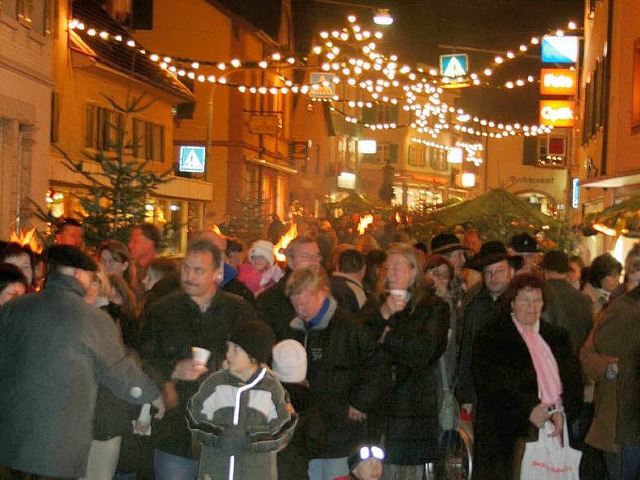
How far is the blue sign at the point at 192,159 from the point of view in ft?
116

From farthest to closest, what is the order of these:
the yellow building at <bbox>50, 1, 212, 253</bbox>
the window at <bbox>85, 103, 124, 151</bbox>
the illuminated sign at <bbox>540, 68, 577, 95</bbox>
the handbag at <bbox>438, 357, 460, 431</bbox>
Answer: the illuminated sign at <bbox>540, 68, 577, 95</bbox>, the window at <bbox>85, 103, 124, 151</bbox>, the yellow building at <bbox>50, 1, 212, 253</bbox>, the handbag at <bbox>438, 357, 460, 431</bbox>

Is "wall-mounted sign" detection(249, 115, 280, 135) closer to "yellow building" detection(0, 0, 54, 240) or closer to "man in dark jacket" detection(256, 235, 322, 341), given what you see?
"yellow building" detection(0, 0, 54, 240)

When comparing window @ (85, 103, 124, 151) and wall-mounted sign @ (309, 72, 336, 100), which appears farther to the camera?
wall-mounted sign @ (309, 72, 336, 100)

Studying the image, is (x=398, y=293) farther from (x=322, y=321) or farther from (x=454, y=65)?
(x=454, y=65)

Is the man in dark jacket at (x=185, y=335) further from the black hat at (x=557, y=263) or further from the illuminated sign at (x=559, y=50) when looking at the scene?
the illuminated sign at (x=559, y=50)

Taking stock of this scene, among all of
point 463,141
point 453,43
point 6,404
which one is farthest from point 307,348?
point 463,141

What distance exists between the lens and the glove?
21.1ft

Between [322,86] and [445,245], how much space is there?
1823cm

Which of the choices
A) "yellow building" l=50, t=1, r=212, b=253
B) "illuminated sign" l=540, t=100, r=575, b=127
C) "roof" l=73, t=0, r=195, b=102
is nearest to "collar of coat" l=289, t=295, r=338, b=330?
"yellow building" l=50, t=1, r=212, b=253

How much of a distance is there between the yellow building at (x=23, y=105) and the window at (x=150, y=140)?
947cm

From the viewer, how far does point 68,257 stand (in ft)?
20.6

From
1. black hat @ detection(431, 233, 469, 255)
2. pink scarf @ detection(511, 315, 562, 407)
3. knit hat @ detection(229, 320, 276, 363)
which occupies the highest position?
black hat @ detection(431, 233, 469, 255)

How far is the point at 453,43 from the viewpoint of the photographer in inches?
2111

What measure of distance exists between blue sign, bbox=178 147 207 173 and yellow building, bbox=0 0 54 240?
45.6 feet
